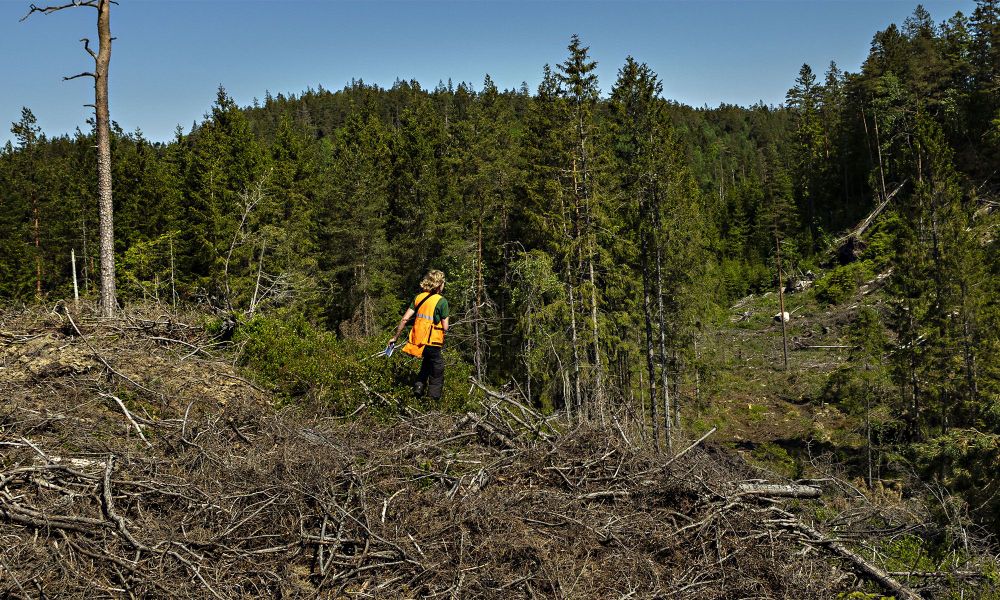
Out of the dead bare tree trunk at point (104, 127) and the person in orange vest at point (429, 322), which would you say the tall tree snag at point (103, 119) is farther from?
the person in orange vest at point (429, 322)

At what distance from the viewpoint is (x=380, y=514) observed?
4.79 m

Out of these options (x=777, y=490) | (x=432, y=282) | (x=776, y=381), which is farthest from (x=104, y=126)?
(x=776, y=381)

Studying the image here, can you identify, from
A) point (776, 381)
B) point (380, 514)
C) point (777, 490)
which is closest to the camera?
point (380, 514)

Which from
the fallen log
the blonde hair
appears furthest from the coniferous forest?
the fallen log

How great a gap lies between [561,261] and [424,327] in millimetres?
16602

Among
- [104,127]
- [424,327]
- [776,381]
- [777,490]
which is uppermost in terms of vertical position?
[104,127]

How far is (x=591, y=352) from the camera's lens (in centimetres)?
2462

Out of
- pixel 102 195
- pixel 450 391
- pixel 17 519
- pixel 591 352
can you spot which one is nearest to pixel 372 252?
pixel 591 352

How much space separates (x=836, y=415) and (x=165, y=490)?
38.6m

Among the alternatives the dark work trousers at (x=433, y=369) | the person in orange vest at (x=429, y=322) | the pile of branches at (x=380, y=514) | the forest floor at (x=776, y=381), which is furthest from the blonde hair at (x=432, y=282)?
the forest floor at (x=776, y=381)

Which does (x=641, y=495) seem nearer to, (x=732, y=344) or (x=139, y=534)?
(x=139, y=534)

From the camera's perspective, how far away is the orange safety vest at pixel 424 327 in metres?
7.66

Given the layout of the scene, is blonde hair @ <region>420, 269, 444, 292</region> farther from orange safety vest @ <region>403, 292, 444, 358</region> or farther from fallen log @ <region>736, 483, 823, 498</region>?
fallen log @ <region>736, 483, 823, 498</region>

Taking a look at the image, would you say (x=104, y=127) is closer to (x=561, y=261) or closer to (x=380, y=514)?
(x=380, y=514)
